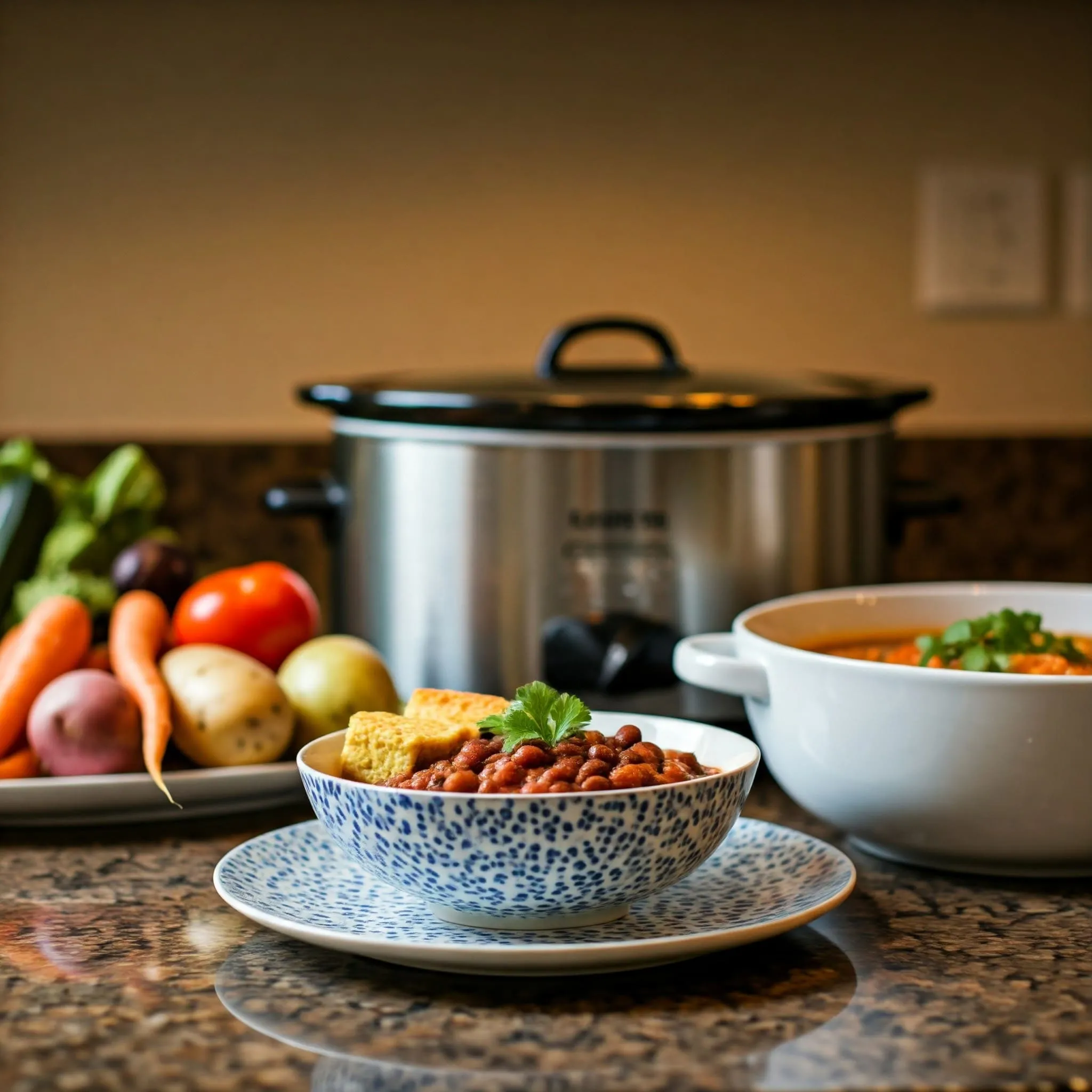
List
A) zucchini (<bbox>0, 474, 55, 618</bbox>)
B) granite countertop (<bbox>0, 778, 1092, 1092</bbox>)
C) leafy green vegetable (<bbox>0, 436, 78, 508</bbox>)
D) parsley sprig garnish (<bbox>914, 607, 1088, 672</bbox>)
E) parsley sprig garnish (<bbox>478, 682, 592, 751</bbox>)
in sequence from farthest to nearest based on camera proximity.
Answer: leafy green vegetable (<bbox>0, 436, 78, 508</bbox>)
zucchini (<bbox>0, 474, 55, 618</bbox>)
parsley sprig garnish (<bbox>914, 607, 1088, 672</bbox>)
parsley sprig garnish (<bbox>478, 682, 592, 751</bbox>)
granite countertop (<bbox>0, 778, 1092, 1092</bbox>)

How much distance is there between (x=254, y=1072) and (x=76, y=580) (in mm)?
653

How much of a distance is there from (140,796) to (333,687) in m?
0.14

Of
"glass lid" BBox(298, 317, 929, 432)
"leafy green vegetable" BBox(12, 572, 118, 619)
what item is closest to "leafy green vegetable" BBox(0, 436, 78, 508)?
"leafy green vegetable" BBox(12, 572, 118, 619)

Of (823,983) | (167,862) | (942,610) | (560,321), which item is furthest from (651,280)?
(823,983)

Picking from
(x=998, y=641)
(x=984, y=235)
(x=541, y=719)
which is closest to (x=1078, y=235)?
(x=984, y=235)

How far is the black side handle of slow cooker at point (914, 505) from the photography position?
1.20 meters

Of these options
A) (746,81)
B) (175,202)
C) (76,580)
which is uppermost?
(746,81)

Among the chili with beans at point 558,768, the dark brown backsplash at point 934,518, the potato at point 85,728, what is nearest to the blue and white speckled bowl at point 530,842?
the chili with beans at point 558,768

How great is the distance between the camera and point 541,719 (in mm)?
693

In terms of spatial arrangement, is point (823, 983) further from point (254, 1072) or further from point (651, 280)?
point (651, 280)

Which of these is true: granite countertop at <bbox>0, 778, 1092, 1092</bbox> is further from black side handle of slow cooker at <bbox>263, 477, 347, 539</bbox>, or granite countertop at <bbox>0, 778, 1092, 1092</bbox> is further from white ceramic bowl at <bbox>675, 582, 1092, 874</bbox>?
black side handle of slow cooker at <bbox>263, 477, 347, 539</bbox>

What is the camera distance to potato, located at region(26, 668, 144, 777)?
890 millimetres

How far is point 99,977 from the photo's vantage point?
2.15ft

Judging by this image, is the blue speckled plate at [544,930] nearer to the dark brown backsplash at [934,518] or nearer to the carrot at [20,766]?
the carrot at [20,766]
